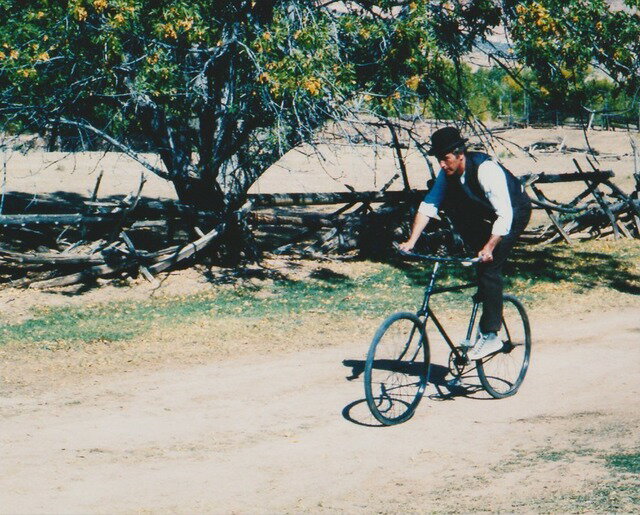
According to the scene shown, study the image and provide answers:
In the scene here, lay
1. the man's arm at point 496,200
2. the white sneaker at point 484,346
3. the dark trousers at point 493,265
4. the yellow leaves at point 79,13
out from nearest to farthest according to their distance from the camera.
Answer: the man's arm at point 496,200 < the dark trousers at point 493,265 < the white sneaker at point 484,346 < the yellow leaves at point 79,13

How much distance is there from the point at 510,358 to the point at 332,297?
4043 millimetres

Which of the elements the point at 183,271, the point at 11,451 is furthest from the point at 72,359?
the point at 183,271

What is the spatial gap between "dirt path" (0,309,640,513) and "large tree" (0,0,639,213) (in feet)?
12.4

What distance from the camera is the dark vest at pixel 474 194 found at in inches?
255

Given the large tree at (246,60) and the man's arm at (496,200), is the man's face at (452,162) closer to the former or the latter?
the man's arm at (496,200)

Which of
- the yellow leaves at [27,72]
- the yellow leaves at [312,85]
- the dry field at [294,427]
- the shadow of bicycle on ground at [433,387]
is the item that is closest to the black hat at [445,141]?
the shadow of bicycle on ground at [433,387]

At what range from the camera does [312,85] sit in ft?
31.3

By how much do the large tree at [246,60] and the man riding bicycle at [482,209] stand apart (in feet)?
11.1

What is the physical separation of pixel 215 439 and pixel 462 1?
832 centimetres

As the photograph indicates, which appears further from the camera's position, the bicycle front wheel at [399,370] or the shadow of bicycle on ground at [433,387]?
the shadow of bicycle on ground at [433,387]

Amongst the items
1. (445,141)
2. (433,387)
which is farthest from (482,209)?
(433,387)

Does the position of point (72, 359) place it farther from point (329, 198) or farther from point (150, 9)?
point (329, 198)

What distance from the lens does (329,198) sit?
1364 cm

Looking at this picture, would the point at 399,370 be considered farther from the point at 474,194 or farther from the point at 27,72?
the point at 27,72
